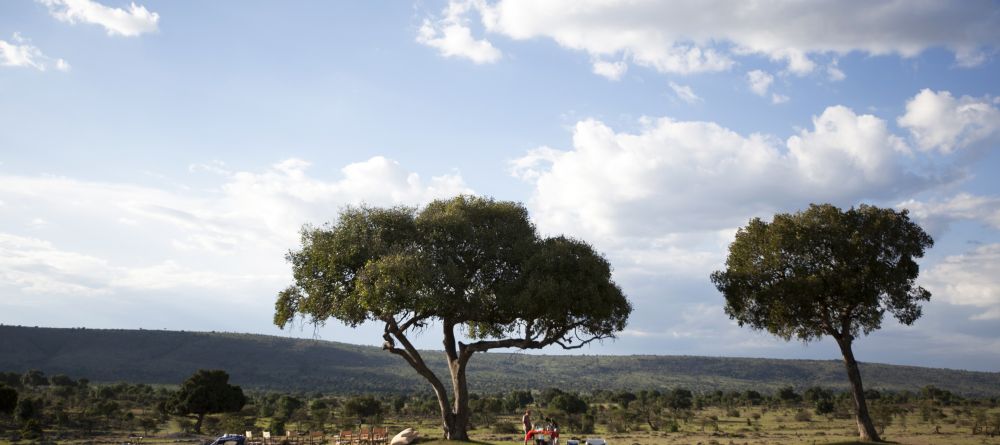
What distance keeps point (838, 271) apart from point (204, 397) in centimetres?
4994

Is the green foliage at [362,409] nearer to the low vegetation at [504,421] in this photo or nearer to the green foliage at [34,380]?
the low vegetation at [504,421]

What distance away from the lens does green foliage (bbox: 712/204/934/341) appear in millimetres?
38906

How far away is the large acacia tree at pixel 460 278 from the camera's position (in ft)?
110

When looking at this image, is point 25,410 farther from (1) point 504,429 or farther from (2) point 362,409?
(1) point 504,429

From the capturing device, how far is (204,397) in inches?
2420

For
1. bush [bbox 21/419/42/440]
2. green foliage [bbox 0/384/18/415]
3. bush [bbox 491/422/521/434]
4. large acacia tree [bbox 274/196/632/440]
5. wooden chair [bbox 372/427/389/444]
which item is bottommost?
bush [bbox 491/422/521/434]

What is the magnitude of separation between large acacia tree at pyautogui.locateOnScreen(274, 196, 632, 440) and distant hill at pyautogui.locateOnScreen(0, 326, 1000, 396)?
113443 mm

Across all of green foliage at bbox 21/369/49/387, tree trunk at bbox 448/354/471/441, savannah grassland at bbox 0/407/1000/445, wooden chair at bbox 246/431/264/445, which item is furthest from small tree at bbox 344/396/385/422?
green foliage at bbox 21/369/49/387

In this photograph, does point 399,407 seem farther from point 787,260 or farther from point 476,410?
point 787,260

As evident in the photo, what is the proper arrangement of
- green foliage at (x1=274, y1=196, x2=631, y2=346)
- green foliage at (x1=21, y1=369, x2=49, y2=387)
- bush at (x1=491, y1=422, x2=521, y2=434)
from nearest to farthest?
green foliage at (x1=274, y1=196, x2=631, y2=346), bush at (x1=491, y1=422, x2=521, y2=434), green foliage at (x1=21, y1=369, x2=49, y2=387)

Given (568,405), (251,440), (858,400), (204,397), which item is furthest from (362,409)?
(858,400)

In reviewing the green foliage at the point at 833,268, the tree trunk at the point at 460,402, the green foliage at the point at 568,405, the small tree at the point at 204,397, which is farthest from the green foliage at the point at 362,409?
the green foliage at the point at 833,268

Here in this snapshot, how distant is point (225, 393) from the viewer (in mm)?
62969

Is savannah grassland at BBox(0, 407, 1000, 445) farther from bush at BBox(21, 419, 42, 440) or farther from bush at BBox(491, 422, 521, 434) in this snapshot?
bush at BBox(21, 419, 42, 440)
